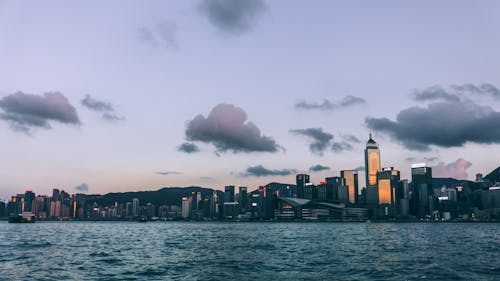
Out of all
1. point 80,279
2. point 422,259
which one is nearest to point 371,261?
point 422,259

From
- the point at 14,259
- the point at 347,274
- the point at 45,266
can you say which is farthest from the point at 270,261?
the point at 14,259

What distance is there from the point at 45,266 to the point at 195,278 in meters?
26.3

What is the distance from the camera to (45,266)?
6244 cm

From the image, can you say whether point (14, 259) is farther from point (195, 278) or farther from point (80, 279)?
point (195, 278)

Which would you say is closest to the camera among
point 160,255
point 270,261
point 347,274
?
point 347,274

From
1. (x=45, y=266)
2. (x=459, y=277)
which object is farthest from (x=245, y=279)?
(x=45, y=266)

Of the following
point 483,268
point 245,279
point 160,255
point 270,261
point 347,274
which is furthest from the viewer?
point 160,255

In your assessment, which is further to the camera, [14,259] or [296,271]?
[14,259]

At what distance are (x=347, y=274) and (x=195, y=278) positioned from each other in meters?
19.4

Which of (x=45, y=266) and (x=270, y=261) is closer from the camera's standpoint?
(x=45, y=266)

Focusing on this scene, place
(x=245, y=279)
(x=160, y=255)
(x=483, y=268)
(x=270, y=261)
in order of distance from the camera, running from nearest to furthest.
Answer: (x=245, y=279)
(x=483, y=268)
(x=270, y=261)
(x=160, y=255)

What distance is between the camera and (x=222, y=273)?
180ft

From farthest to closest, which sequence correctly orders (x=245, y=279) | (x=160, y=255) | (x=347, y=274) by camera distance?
1. (x=160, y=255)
2. (x=347, y=274)
3. (x=245, y=279)

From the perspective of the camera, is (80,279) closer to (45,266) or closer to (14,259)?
(45,266)
